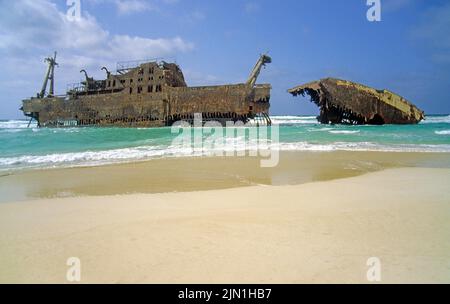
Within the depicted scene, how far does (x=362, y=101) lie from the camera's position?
3028 centimetres

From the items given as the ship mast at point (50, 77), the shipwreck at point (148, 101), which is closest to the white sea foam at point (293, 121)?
the shipwreck at point (148, 101)

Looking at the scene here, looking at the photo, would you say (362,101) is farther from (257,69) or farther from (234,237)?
(234,237)

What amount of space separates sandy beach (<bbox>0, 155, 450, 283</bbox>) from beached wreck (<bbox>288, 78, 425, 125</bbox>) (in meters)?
27.7

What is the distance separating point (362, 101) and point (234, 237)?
1255 inches

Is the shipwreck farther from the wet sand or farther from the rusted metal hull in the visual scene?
the wet sand

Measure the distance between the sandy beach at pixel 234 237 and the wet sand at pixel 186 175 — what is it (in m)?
0.94

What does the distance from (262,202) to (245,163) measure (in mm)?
4495

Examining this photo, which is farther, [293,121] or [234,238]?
[293,121]

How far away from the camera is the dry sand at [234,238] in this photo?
80.7 inches

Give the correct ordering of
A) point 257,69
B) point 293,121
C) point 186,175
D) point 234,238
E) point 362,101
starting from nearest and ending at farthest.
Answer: point 234,238 → point 186,175 → point 362,101 → point 257,69 → point 293,121

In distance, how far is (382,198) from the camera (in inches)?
165

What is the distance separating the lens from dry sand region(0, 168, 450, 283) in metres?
2.05

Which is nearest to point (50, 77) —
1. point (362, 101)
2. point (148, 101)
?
point (148, 101)
